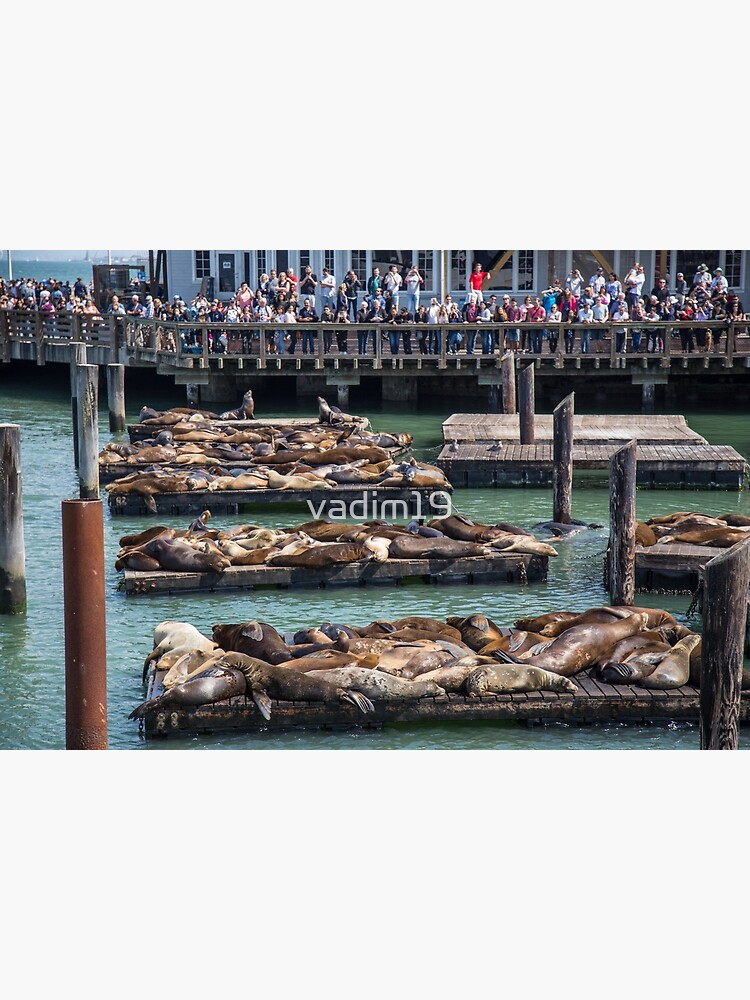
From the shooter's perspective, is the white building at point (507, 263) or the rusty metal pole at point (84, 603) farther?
the white building at point (507, 263)

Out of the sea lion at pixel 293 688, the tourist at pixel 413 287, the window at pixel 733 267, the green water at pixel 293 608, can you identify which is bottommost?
the green water at pixel 293 608

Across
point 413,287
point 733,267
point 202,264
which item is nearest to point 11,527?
point 413,287

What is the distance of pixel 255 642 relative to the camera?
950 centimetres

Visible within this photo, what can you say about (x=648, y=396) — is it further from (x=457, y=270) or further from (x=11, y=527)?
(x=11, y=527)

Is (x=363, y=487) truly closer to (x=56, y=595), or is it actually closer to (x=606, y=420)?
(x=56, y=595)

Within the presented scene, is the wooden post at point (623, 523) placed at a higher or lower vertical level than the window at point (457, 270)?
lower

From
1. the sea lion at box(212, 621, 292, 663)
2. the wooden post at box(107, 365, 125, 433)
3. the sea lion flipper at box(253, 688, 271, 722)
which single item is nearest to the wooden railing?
the wooden post at box(107, 365, 125, 433)

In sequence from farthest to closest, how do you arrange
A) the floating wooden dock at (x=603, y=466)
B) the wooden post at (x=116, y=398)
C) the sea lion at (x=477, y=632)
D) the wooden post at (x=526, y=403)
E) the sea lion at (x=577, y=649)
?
the wooden post at (x=116, y=398)
the wooden post at (x=526, y=403)
the floating wooden dock at (x=603, y=466)
the sea lion at (x=477, y=632)
the sea lion at (x=577, y=649)

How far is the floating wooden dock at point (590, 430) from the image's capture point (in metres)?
20.2

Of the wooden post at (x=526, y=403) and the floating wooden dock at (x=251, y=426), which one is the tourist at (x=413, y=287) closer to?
the floating wooden dock at (x=251, y=426)

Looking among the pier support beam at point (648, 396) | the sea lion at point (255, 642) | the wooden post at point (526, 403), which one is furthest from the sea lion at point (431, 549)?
the pier support beam at point (648, 396)

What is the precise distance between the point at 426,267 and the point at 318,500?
13995 mm

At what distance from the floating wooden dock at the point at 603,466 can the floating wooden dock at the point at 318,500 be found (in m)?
1.77

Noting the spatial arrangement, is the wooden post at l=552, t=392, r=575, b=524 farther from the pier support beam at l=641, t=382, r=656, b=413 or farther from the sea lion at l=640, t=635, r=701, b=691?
the pier support beam at l=641, t=382, r=656, b=413
